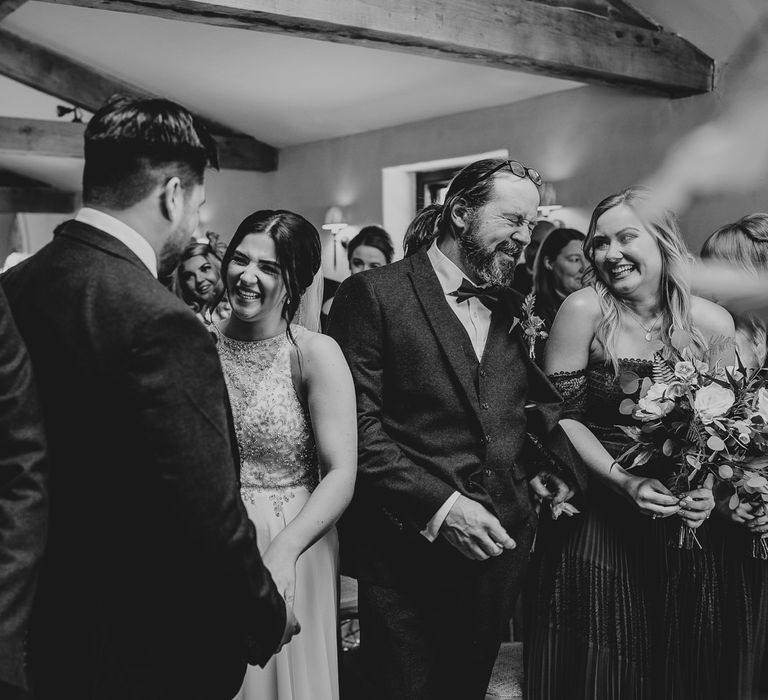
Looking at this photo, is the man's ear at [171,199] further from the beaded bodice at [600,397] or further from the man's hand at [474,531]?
the beaded bodice at [600,397]

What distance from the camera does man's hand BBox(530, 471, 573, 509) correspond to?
241cm

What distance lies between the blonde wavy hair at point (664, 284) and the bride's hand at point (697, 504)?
17.0 inches

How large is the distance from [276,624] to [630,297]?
A: 5.27 ft

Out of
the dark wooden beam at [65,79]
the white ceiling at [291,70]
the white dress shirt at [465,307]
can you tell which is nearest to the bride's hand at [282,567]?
the white dress shirt at [465,307]

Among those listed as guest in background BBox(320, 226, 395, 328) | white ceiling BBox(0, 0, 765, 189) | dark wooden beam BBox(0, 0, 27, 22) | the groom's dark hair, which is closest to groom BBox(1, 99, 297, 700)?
the groom's dark hair

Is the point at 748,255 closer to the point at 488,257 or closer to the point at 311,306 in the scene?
the point at 488,257

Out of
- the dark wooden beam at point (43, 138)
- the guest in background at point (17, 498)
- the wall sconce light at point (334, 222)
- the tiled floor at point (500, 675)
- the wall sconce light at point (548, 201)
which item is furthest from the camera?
the dark wooden beam at point (43, 138)

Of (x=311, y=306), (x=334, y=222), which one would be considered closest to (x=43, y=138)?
(x=334, y=222)

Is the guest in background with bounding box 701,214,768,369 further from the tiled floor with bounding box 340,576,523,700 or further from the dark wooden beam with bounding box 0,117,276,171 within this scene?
the dark wooden beam with bounding box 0,117,276,171

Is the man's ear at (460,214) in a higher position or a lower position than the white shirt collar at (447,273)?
higher

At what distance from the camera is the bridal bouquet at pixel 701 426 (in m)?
2.30

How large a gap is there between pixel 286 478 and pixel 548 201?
18.4ft

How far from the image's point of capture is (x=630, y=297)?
2.66m

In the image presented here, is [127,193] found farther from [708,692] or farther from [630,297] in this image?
[708,692]
